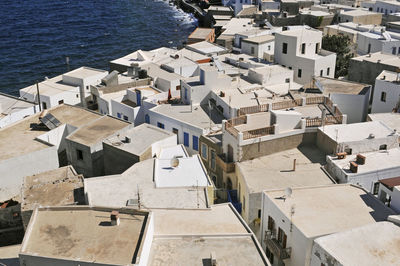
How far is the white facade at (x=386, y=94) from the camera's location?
45875 mm

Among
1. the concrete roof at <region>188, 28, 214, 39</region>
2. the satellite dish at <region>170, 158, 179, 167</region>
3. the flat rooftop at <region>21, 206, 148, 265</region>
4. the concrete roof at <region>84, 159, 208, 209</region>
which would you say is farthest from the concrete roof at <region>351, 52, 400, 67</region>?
the flat rooftop at <region>21, 206, 148, 265</region>

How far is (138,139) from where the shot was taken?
41.7 metres

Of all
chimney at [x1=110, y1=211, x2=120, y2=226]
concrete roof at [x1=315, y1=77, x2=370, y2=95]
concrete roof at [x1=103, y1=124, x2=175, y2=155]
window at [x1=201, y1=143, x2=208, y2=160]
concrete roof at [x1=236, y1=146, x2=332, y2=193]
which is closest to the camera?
chimney at [x1=110, y1=211, x2=120, y2=226]

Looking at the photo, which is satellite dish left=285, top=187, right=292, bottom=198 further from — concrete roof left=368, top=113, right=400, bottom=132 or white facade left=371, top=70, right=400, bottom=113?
white facade left=371, top=70, right=400, bottom=113

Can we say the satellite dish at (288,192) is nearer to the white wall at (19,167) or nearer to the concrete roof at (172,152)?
the concrete roof at (172,152)

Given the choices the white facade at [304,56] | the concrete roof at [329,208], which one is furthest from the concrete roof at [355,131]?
the white facade at [304,56]

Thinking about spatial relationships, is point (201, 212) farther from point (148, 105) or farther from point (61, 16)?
point (61, 16)

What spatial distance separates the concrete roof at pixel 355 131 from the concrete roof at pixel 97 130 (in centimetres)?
1919

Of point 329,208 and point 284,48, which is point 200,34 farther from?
point 329,208

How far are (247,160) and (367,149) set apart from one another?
30.6ft

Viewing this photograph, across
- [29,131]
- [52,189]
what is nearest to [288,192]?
[52,189]

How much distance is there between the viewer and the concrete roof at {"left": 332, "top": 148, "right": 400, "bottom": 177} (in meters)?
32.8

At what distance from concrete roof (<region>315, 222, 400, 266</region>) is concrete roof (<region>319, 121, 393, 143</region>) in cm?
1290

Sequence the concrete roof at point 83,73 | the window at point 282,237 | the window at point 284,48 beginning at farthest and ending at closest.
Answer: the concrete roof at point 83,73
the window at point 284,48
the window at point 282,237
